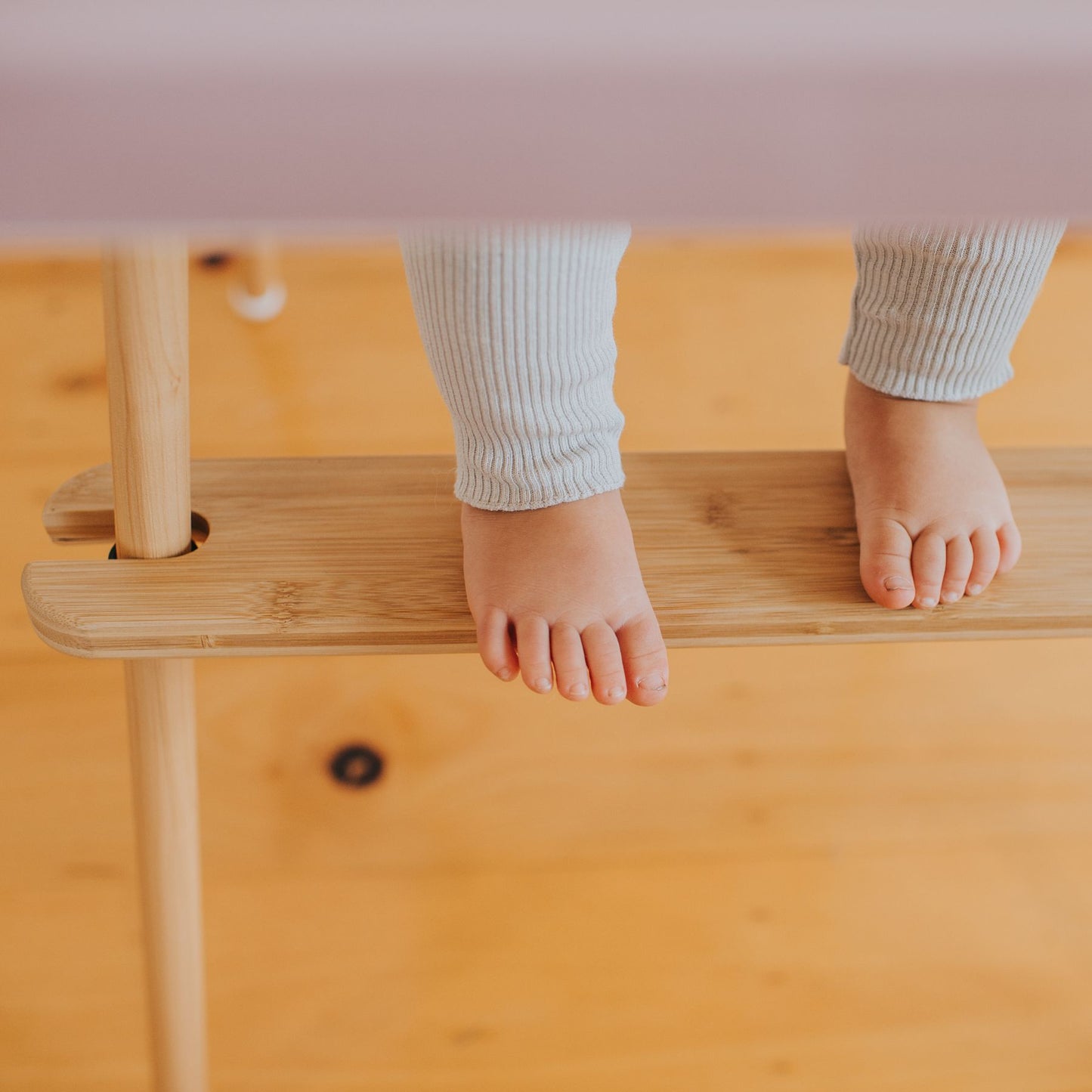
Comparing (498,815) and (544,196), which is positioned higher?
(544,196)

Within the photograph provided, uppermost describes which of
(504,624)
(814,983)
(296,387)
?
(504,624)

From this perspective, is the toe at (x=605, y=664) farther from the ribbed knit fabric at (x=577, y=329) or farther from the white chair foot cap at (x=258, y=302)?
the white chair foot cap at (x=258, y=302)

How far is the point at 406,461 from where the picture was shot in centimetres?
60

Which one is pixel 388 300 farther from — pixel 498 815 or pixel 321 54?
pixel 321 54

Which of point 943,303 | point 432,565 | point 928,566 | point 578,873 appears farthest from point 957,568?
point 578,873

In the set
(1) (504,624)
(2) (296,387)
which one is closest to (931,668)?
(1) (504,624)

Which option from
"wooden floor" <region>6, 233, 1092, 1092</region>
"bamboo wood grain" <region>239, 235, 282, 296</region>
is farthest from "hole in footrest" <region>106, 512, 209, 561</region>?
"bamboo wood grain" <region>239, 235, 282, 296</region>

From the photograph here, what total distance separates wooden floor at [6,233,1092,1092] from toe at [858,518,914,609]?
12.0 inches

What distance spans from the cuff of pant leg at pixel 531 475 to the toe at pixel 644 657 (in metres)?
0.07

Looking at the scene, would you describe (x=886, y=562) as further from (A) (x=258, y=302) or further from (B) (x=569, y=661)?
(A) (x=258, y=302)

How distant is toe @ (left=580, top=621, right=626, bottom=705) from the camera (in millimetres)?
528

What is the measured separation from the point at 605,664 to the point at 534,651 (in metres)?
0.03

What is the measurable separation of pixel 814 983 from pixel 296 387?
2.26 ft

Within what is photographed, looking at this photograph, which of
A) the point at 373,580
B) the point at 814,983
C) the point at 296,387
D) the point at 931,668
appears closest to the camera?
the point at 373,580
